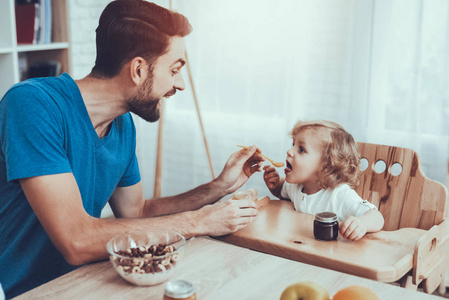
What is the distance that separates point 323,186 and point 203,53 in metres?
2.00

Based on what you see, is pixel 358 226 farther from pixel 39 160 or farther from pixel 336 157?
pixel 39 160

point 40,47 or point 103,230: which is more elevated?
point 40,47

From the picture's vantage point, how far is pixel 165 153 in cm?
401

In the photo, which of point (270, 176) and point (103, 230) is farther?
point (270, 176)

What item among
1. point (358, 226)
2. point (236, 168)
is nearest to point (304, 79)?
point (236, 168)

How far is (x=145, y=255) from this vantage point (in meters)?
1.26

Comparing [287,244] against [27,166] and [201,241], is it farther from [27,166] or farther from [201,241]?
[27,166]

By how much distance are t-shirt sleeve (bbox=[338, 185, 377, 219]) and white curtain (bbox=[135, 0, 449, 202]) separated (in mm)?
1177

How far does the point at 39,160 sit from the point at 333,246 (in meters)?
0.84

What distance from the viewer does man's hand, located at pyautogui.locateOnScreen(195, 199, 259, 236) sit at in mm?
1507

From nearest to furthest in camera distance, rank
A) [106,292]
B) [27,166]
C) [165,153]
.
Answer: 1. [106,292]
2. [27,166]
3. [165,153]

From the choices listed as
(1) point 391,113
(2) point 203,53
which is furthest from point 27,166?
(2) point 203,53

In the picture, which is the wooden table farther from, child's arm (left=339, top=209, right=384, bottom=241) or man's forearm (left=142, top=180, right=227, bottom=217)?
man's forearm (left=142, top=180, right=227, bottom=217)

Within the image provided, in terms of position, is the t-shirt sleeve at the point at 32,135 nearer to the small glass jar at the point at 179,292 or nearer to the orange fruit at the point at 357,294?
the small glass jar at the point at 179,292
